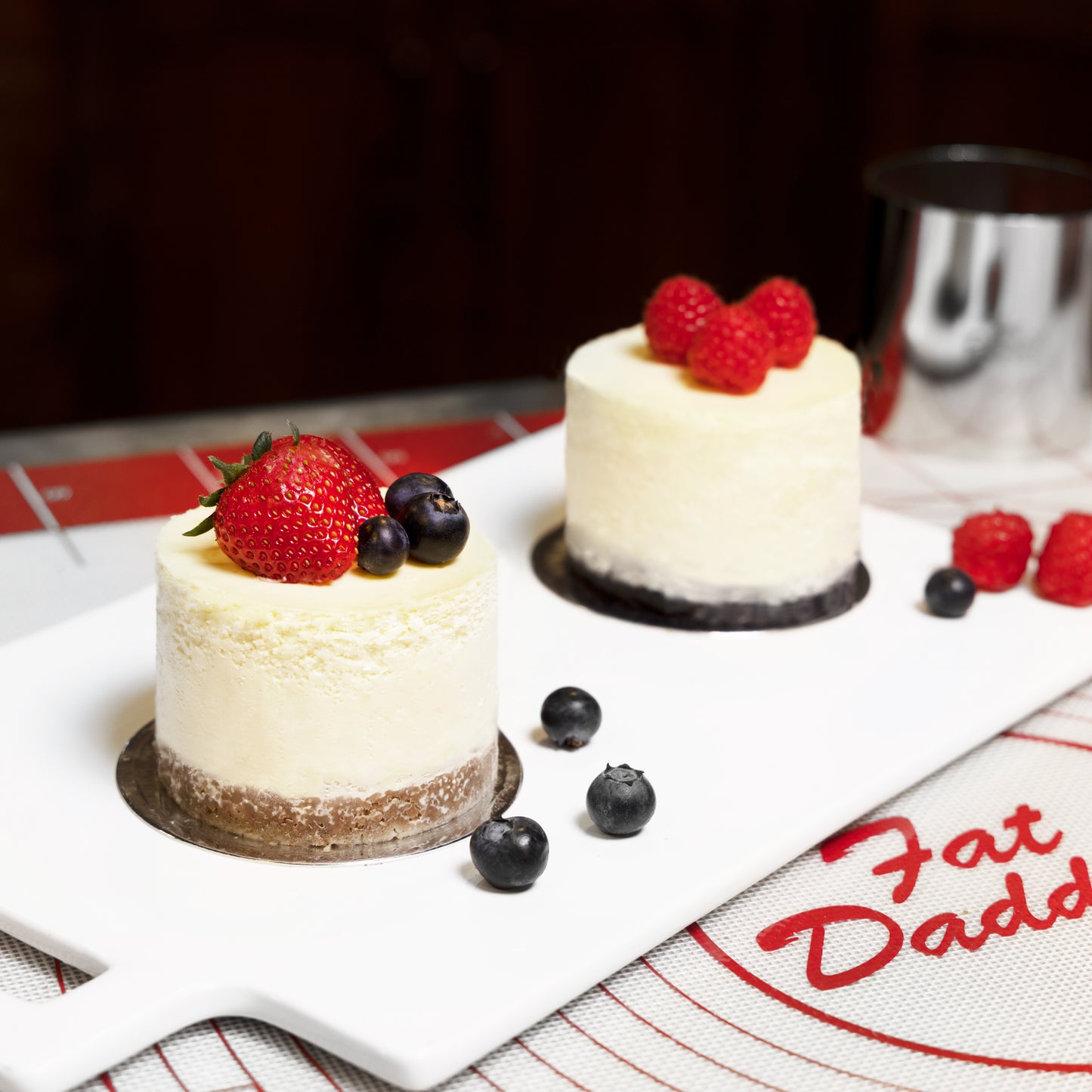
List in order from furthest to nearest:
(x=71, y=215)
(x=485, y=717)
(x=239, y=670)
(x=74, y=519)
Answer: (x=71, y=215) → (x=74, y=519) → (x=485, y=717) → (x=239, y=670)

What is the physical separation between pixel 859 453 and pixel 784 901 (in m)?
0.77

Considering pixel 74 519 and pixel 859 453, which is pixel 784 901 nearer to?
pixel 859 453

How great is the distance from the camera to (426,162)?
3.98 metres

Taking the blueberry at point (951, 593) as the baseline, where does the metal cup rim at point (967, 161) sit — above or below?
above

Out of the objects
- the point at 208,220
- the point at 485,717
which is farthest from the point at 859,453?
the point at 208,220

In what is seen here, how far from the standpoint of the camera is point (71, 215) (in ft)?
12.1

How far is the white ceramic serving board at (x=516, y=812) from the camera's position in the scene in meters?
1.29

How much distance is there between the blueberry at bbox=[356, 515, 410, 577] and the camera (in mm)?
1517

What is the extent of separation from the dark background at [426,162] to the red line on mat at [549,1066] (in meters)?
2.61

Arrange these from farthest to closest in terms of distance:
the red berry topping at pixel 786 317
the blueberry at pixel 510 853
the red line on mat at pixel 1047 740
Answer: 1. the red berry topping at pixel 786 317
2. the red line on mat at pixel 1047 740
3. the blueberry at pixel 510 853

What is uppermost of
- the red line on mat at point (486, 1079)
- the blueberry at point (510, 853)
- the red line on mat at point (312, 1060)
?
the blueberry at point (510, 853)

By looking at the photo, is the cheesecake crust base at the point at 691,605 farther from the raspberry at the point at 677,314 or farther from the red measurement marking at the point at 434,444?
the red measurement marking at the point at 434,444

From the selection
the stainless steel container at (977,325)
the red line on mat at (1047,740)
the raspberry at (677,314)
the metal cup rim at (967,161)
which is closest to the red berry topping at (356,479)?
the raspberry at (677,314)

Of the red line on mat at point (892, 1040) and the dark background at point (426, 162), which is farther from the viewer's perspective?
the dark background at point (426, 162)
